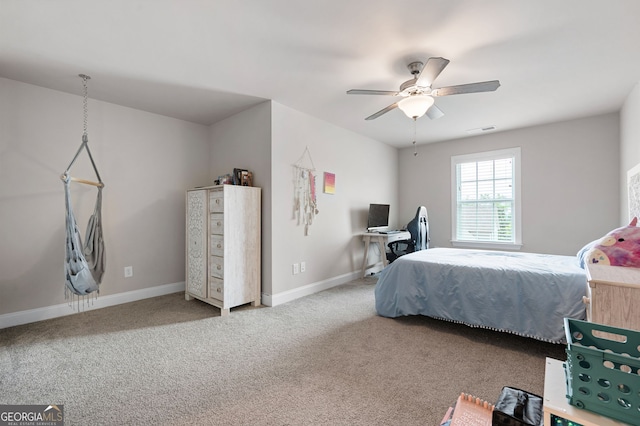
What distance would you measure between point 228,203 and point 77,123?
6.28ft

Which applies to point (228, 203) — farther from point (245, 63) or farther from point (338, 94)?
point (338, 94)

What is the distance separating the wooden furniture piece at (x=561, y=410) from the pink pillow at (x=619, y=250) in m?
0.91

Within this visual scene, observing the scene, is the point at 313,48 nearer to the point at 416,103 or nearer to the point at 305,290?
the point at 416,103

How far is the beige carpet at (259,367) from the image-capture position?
156cm

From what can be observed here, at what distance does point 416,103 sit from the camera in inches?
98.1

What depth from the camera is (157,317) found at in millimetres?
2969

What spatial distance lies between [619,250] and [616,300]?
0.51m

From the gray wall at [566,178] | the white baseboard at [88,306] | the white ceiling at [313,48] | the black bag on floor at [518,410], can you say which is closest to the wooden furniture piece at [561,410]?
the black bag on floor at [518,410]

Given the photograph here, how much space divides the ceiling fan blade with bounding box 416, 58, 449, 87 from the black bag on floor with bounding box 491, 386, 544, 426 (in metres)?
1.95

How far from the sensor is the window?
4582 millimetres

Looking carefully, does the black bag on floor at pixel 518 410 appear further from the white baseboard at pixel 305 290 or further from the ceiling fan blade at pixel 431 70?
the white baseboard at pixel 305 290

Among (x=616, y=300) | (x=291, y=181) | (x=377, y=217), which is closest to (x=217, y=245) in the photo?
(x=291, y=181)

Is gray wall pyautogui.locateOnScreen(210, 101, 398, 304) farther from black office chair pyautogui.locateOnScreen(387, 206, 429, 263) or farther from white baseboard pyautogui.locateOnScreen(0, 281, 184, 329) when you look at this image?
white baseboard pyautogui.locateOnScreen(0, 281, 184, 329)

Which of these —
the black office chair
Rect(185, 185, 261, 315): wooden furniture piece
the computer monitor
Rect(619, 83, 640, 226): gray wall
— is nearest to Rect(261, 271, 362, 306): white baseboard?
Rect(185, 185, 261, 315): wooden furniture piece
